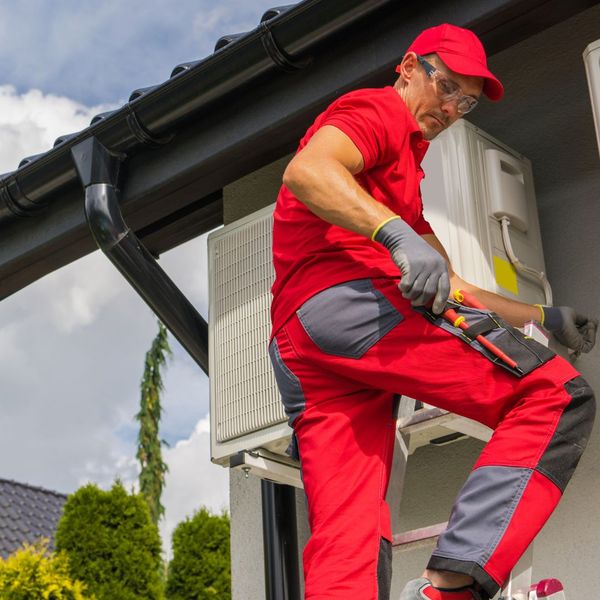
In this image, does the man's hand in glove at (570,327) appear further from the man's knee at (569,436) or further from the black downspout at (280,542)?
the black downspout at (280,542)

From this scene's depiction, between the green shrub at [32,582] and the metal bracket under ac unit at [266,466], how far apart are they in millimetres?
5099

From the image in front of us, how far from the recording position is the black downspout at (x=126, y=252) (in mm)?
4250

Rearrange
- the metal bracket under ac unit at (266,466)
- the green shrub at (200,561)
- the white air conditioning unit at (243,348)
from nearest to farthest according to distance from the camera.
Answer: the metal bracket under ac unit at (266,466)
the white air conditioning unit at (243,348)
the green shrub at (200,561)

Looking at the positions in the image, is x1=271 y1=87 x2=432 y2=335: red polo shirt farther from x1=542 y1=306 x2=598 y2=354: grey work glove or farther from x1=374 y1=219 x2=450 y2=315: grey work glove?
x1=542 y1=306 x2=598 y2=354: grey work glove

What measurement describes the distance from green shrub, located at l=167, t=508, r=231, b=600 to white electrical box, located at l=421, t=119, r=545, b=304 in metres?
8.56

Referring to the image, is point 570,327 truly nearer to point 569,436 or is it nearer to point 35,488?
point 569,436

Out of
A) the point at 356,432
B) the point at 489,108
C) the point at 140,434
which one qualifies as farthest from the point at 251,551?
the point at 140,434

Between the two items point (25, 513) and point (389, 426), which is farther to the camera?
point (25, 513)

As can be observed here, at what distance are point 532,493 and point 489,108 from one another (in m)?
2.15

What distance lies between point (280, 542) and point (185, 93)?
156cm

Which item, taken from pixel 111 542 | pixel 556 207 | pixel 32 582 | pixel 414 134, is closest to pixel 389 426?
pixel 414 134

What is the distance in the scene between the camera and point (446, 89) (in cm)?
258

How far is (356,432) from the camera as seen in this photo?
2.36m

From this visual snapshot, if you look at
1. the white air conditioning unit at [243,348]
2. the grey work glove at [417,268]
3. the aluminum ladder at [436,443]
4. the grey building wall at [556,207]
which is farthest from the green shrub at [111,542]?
the grey work glove at [417,268]
